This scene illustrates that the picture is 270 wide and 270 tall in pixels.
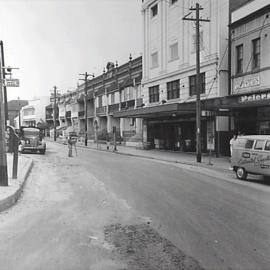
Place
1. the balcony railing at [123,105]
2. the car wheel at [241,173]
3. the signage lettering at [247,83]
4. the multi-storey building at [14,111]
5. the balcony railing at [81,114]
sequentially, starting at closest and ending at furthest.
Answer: the car wheel at [241,173] < the signage lettering at [247,83] < the balcony railing at [123,105] < the multi-storey building at [14,111] < the balcony railing at [81,114]

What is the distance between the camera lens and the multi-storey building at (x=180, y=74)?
27.5 meters

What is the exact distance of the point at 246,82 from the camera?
80.8ft

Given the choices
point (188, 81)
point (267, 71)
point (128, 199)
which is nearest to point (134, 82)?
point (188, 81)

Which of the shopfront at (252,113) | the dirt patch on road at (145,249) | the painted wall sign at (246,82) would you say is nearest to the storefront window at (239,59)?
the painted wall sign at (246,82)

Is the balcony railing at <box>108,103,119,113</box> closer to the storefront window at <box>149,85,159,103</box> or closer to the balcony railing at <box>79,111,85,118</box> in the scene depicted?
the storefront window at <box>149,85,159,103</box>

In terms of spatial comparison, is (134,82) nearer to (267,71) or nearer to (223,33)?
(223,33)

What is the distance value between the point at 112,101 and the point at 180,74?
22.6 metres

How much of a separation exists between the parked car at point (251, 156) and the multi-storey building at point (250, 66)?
4.71 metres

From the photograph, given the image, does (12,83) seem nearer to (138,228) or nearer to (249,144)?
(138,228)

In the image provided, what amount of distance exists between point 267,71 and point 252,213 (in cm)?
1545

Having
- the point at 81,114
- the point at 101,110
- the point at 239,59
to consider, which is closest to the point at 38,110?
the point at 81,114

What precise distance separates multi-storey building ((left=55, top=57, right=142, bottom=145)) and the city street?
2699cm

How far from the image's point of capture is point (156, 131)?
38156 millimetres

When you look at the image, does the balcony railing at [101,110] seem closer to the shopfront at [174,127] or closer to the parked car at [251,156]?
the shopfront at [174,127]
